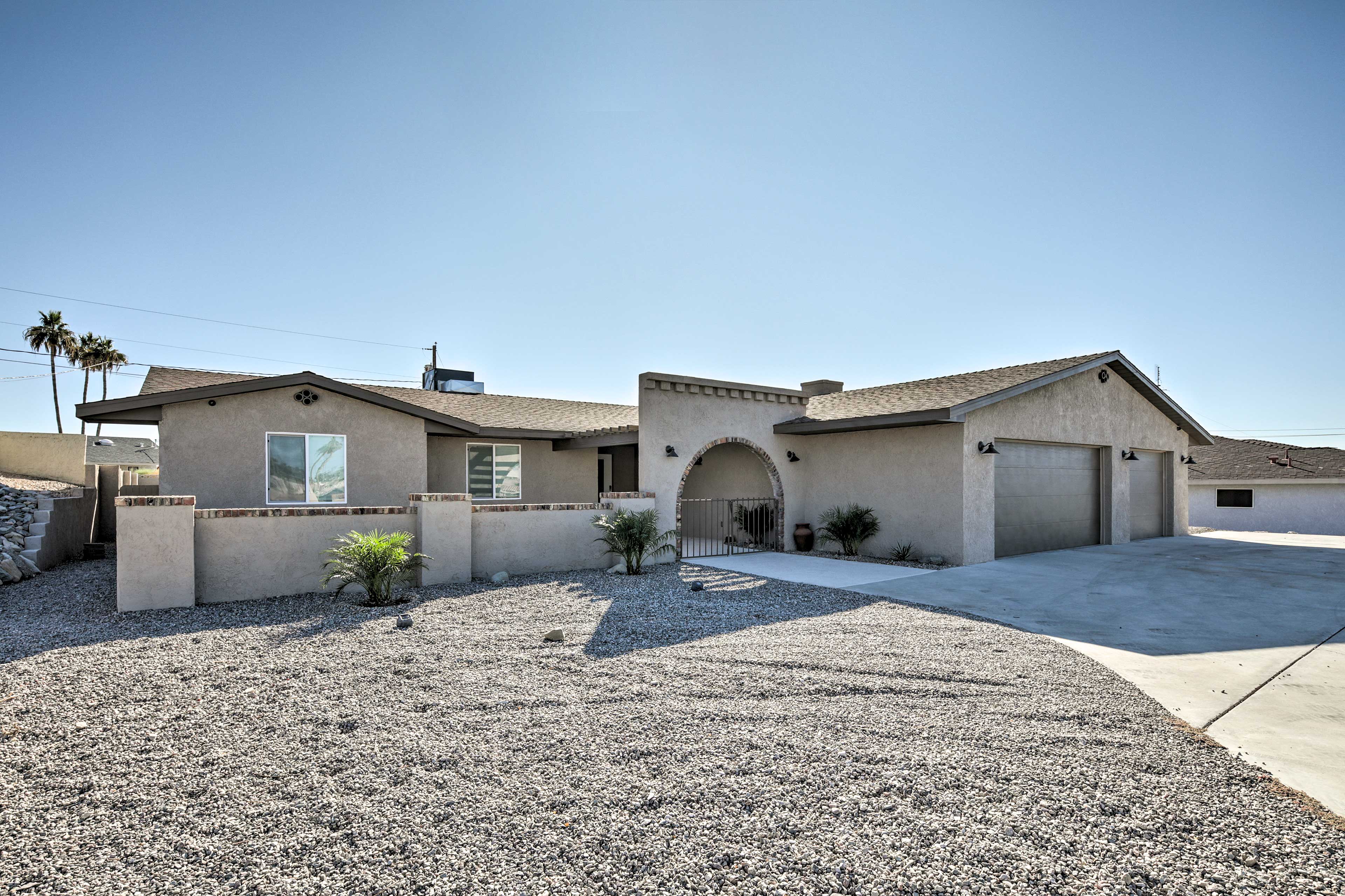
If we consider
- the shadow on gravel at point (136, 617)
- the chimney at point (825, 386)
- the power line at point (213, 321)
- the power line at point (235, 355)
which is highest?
the power line at point (213, 321)

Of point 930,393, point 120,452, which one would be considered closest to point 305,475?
point 930,393

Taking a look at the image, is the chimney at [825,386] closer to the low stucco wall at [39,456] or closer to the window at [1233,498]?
the window at [1233,498]

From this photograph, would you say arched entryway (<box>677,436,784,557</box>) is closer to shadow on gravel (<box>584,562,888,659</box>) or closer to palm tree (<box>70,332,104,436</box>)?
shadow on gravel (<box>584,562,888,659</box>)

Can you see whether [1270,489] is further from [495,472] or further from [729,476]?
[495,472]

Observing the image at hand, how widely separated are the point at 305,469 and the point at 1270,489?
29679 millimetres

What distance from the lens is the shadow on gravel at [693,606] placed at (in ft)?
22.5

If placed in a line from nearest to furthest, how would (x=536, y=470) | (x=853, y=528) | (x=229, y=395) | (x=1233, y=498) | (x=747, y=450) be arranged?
(x=229, y=395) < (x=853, y=528) < (x=536, y=470) < (x=747, y=450) < (x=1233, y=498)

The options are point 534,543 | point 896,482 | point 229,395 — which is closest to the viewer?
point 229,395

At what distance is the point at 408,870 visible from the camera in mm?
2754

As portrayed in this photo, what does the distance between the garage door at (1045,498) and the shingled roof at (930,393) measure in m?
1.40

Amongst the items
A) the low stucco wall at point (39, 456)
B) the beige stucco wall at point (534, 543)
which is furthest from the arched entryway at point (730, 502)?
the low stucco wall at point (39, 456)

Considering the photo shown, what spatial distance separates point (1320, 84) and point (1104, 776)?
1406cm

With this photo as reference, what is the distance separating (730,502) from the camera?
13.1 meters

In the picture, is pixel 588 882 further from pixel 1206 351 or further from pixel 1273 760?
Answer: pixel 1206 351
